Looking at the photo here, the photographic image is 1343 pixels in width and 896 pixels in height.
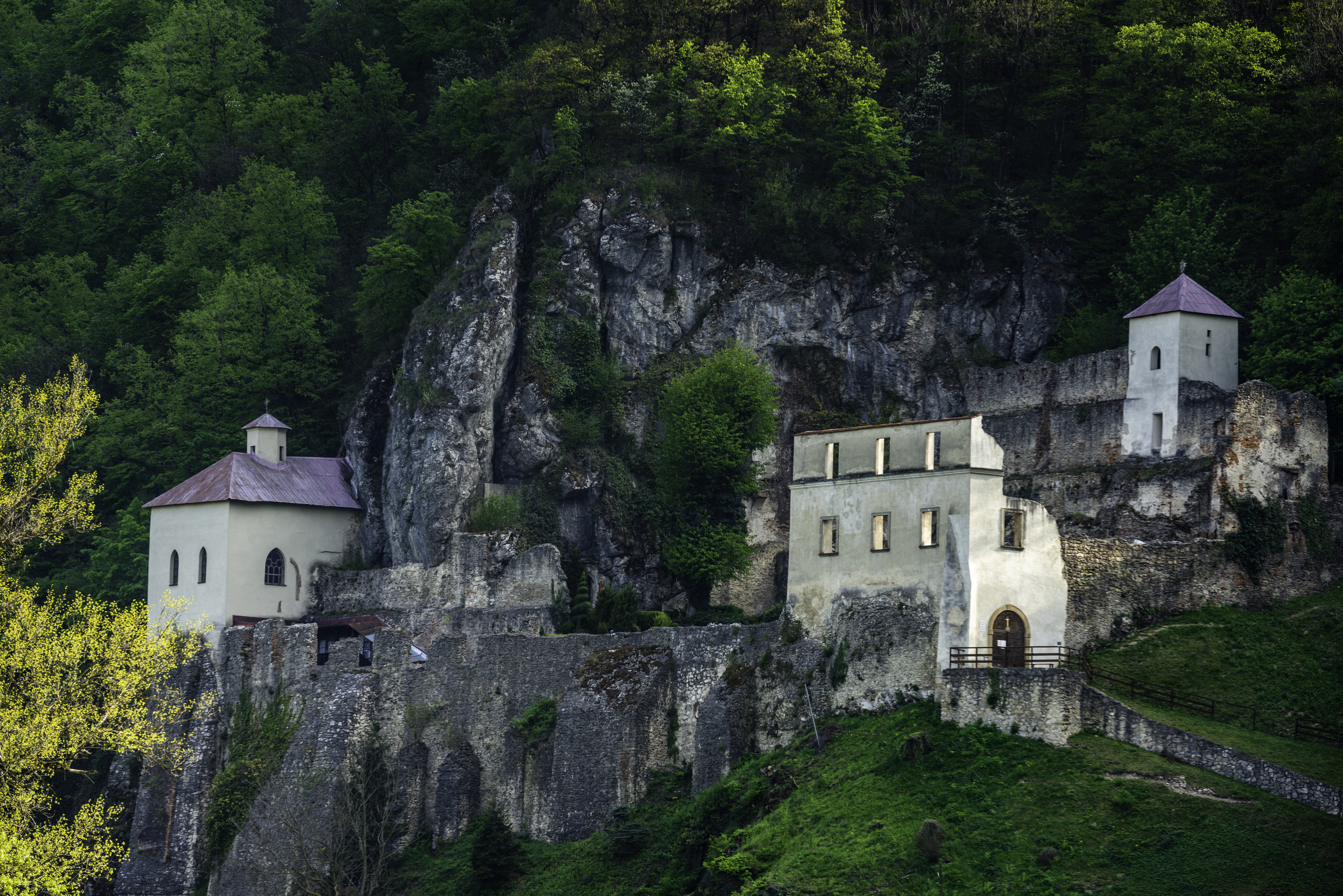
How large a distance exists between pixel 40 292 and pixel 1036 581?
65.9 metres

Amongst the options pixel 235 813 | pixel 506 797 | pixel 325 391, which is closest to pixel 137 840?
pixel 235 813

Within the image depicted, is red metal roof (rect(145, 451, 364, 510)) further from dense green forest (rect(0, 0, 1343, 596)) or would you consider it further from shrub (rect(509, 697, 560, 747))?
shrub (rect(509, 697, 560, 747))

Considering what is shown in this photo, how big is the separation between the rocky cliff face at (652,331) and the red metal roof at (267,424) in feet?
18.5

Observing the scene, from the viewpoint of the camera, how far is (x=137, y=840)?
6962cm

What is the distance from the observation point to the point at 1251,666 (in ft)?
166

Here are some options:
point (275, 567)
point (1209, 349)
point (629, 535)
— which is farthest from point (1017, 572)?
point (275, 567)

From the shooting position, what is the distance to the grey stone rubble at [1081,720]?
141ft

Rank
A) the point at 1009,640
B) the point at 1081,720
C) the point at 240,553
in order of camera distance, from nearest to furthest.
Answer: the point at 1081,720, the point at 1009,640, the point at 240,553

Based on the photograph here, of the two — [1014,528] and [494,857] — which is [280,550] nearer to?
[494,857]

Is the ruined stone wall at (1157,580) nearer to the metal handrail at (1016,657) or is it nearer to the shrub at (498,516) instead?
the metal handrail at (1016,657)

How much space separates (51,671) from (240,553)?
110ft

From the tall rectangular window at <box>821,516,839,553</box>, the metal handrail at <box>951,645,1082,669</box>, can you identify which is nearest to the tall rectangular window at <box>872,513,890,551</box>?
the tall rectangular window at <box>821,516,839,553</box>

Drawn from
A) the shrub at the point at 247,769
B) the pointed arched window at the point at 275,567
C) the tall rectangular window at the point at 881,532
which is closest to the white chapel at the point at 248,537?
the pointed arched window at the point at 275,567

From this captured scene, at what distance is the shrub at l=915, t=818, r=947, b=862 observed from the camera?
43.6m
